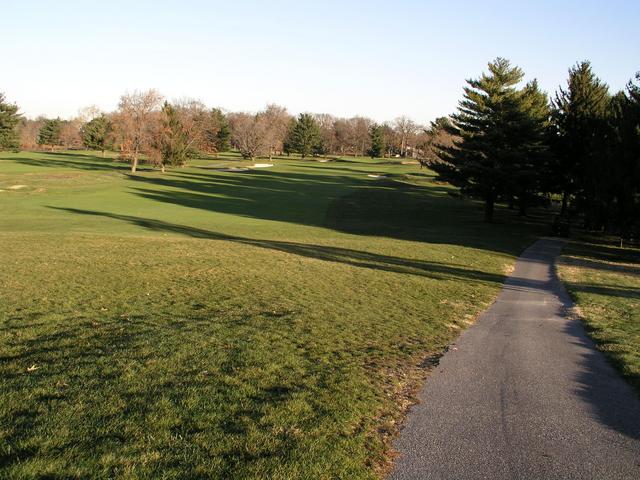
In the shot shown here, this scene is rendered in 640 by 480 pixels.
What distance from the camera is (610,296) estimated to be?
16250 mm

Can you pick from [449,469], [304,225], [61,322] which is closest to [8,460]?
[449,469]

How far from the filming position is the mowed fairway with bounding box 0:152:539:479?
16.8 ft

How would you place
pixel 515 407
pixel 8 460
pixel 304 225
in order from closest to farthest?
pixel 8 460 → pixel 515 407 → pixel 304 225

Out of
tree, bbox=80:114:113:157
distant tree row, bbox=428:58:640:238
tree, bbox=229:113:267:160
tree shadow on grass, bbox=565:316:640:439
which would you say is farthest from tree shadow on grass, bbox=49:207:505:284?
tree, bbox=80:114:113:157

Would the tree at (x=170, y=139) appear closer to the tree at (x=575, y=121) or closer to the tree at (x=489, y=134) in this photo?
the tree at (x=489, y=134)

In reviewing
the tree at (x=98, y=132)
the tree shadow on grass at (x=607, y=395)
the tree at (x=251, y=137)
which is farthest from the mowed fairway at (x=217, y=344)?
the tree at (x=98, y=132)

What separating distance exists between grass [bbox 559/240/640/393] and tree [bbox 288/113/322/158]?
339 ft

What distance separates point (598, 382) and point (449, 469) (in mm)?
4522

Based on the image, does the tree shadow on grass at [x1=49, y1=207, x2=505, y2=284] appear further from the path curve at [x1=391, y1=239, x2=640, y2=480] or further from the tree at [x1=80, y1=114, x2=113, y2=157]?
the tree at [x1=80, y1=114, x2=113, y2=157]

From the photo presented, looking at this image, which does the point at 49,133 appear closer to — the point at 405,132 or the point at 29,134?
the point at 29,134

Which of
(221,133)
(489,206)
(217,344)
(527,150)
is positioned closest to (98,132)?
(221,133)

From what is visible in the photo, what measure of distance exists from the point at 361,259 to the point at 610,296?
9578mm

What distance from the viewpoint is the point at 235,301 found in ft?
43.0

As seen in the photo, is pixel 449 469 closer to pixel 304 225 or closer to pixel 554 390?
pixel 554 390
